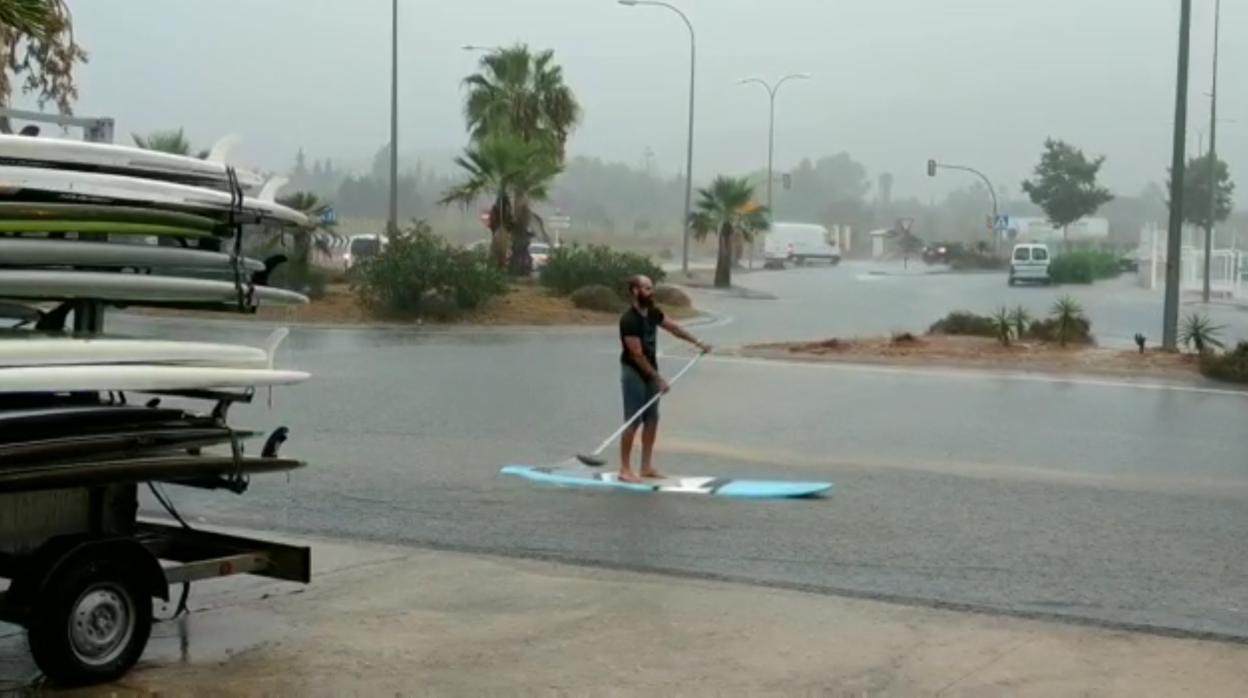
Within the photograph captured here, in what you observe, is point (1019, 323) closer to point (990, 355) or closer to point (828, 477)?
point (990, 355)

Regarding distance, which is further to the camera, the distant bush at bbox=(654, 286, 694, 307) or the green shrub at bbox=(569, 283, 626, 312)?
the distant bush at bbox=(654, 286, 694, 307)

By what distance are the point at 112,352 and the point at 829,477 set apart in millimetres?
7557

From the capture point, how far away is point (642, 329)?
12148 mm

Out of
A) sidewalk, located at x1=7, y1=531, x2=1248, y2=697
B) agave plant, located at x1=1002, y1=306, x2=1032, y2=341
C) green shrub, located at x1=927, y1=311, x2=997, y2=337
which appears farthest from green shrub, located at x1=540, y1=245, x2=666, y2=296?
sidewalk, located at x1=7, y1=531, x2=1248, y2=697

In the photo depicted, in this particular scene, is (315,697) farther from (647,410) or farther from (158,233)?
(647,410)

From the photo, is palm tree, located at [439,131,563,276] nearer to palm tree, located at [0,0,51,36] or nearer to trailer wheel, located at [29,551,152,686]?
palm tree, located at [0,0,51,36]

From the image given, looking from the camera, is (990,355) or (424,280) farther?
(424,280)

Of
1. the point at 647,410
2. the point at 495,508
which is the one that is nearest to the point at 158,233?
the point at 495,508

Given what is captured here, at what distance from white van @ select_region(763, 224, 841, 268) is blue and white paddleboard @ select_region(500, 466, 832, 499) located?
68.2 metres

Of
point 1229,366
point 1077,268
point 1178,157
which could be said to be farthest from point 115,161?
point 1077,268

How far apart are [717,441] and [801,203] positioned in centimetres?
13334

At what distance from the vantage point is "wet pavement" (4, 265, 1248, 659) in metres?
9.05

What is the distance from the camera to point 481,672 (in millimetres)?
6629

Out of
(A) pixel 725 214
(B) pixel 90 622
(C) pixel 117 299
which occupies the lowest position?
(B) pixel 90 622
